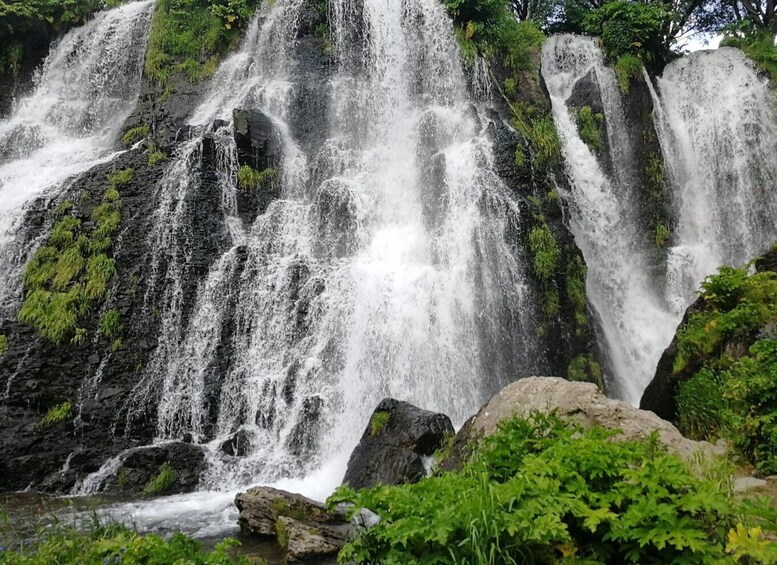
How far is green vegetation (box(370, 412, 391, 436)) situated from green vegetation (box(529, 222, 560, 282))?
621 centimetres

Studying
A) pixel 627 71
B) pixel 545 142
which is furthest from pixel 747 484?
pixel 627 71

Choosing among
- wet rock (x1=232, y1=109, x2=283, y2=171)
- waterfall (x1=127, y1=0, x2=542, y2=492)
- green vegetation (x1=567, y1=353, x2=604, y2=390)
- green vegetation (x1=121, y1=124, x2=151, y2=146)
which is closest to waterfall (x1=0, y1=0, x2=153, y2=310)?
green vegetation (x1=121, y1=124, x2=151, y2=146)

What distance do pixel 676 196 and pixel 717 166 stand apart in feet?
5.01

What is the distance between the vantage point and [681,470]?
3.10 meters

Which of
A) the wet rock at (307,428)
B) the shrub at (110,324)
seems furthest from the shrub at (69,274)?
the wet rock at (307,428)

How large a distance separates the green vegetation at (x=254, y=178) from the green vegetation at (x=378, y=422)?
8.64 m

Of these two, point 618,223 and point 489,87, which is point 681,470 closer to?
point 618,223

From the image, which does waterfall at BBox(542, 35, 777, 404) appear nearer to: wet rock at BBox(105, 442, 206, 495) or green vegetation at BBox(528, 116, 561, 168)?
green vegetation at BBox(528, 116, 561, 168)

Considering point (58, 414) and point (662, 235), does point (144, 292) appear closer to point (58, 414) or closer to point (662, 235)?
point (58, 414)

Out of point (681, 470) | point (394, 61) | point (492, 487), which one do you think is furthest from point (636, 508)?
point (394, 61)

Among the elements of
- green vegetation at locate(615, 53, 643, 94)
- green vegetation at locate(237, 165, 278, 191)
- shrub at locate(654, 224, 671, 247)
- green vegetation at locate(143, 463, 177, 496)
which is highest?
green vegetation at locate(615, 53, 643, 94)

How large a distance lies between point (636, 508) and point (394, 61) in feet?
59.4

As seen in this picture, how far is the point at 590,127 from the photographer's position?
18.2 m

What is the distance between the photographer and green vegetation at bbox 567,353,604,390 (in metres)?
12.1
